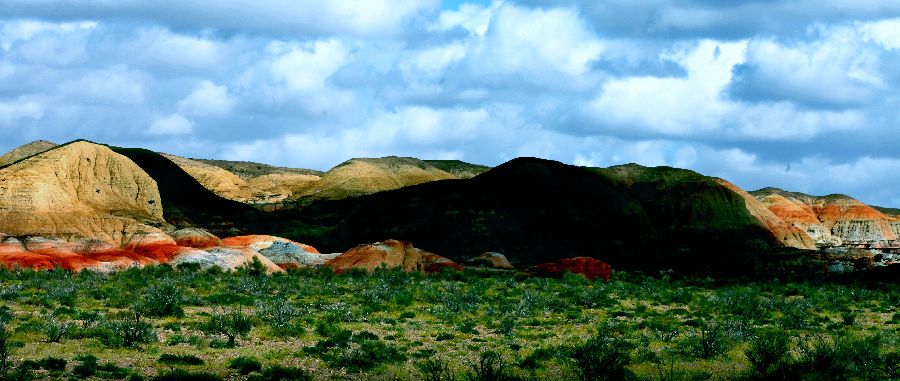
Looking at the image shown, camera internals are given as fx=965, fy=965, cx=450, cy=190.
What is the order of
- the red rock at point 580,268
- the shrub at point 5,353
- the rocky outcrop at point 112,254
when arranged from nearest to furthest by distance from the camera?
the shrub at point 5,353, the rocky outcrop at point 112,254, the red rock at point 580,268

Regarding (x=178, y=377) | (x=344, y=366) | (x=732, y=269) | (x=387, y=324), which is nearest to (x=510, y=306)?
(x=387, y=324)

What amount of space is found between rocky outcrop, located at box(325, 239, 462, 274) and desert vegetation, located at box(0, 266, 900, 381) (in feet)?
91.5

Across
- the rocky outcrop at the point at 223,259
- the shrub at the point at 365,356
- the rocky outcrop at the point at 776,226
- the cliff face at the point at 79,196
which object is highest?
the rocky outcrop at the point at 776,226

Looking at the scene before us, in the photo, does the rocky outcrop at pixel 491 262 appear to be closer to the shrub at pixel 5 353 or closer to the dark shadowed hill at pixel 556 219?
the dark shadowed hill at pixel 556 219

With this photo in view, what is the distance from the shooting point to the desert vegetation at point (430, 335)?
23.0 meters

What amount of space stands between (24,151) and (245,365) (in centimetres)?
18075

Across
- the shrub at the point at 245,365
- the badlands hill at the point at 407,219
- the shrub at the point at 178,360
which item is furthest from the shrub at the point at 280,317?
the badlands hill at the point at 407,219

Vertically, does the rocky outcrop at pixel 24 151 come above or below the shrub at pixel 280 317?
above

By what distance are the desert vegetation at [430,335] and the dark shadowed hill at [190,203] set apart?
9998cm

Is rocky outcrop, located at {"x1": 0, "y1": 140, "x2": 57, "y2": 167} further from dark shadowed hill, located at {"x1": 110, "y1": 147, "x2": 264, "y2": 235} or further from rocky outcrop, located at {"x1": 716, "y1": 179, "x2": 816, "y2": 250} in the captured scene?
rocky outcrop, located at {"x1": 716, "y1": 179, "x2": 816, "y2": 250}

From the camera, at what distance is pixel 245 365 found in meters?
22.8

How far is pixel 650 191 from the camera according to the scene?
17738 cm

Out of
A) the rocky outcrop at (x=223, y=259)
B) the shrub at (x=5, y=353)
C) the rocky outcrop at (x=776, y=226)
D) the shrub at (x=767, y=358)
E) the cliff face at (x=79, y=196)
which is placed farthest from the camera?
the rocky outcrop at (x=776, y=226)

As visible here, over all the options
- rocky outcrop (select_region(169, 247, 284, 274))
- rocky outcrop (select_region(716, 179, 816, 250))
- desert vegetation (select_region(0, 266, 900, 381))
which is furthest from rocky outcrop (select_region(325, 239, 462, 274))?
rocky outcrop (select_region(716, 179, 816, 250))
